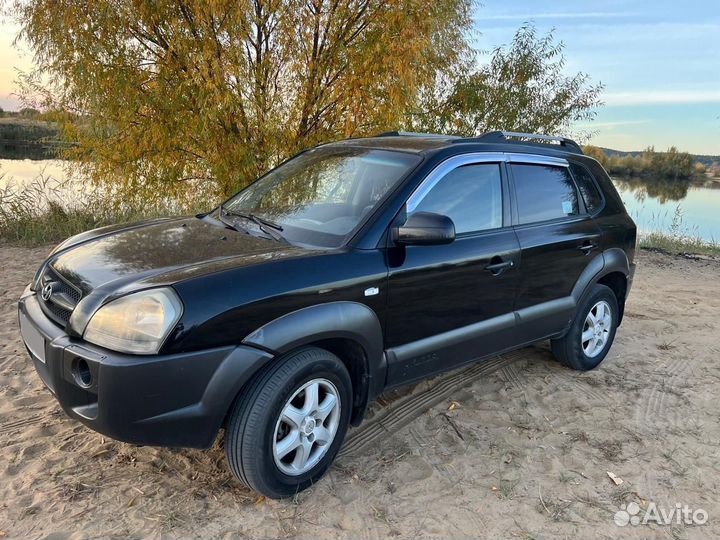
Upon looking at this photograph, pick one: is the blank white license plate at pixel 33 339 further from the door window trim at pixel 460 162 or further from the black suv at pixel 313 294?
the door window trim at pixel 460 162

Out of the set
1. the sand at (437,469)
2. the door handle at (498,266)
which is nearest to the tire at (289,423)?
the sand at (437,469)

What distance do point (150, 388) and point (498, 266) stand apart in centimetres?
218

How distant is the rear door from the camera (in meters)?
3.71

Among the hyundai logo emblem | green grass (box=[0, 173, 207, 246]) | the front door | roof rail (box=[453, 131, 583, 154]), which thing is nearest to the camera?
the hyundai logo emblem

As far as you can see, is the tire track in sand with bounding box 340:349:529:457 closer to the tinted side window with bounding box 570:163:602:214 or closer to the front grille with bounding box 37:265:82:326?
the tinted side window with bounding box 570:163:602:214

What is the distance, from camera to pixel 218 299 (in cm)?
231

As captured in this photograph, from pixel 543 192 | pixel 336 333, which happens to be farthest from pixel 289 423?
pixel 543 192

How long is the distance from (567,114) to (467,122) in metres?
2.68

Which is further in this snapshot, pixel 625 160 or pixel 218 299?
pixel 625 160

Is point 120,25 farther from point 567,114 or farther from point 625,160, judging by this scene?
point 625,160

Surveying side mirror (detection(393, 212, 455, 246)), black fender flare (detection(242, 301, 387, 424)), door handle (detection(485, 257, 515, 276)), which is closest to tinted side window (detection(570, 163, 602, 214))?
door handle (detection(485, 257, 515, 276))

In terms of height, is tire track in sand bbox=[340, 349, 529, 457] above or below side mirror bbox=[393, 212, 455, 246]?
below

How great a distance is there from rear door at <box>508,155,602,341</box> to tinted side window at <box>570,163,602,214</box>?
8 centimetres

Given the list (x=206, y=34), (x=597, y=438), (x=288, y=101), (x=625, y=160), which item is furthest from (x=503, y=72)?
(x=625, y=160)
